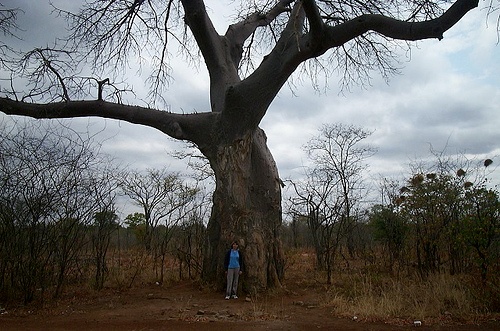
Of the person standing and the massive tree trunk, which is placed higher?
the massive tree trunk

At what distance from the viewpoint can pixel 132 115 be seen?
8133 millimetres

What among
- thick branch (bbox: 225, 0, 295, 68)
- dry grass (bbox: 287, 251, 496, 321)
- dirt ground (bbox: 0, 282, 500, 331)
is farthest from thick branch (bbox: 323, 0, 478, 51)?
dirt ground (bbox: 0, 282, 500, 331)

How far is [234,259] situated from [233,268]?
173 millimetres

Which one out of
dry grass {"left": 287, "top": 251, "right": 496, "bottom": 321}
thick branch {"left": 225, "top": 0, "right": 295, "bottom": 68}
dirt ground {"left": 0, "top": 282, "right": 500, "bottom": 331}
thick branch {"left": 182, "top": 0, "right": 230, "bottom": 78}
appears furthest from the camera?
thick branch {"left": 225, "top": 0, "right": 295, "bottom": 68}

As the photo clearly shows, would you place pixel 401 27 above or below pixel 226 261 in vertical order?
above

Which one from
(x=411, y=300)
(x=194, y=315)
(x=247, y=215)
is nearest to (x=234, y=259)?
(x=247, y=215)

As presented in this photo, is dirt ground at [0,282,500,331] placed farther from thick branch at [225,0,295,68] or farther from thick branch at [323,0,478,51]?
thick branch at [225,0,295,68]

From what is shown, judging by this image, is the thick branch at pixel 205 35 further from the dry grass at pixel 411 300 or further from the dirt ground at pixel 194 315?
the dry grass at pixel 411 300

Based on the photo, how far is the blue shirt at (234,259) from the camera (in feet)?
25.4

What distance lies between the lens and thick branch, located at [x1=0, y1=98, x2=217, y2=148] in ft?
25.2

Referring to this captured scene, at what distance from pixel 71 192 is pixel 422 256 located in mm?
7678

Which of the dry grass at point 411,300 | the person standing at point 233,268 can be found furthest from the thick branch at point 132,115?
the dry grass at point 411,300

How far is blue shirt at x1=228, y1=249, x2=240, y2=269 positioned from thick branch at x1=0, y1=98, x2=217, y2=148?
238cm

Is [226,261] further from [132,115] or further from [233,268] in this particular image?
[132,115]
